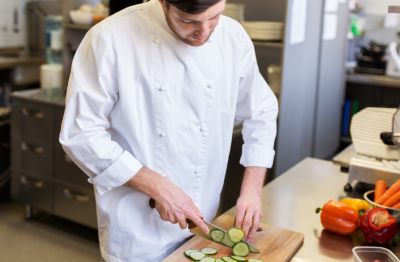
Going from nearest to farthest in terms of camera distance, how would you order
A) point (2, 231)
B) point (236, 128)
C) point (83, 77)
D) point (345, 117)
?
point (83, 77) → point (236, 128) → point (2, 231) → point (345, 117)

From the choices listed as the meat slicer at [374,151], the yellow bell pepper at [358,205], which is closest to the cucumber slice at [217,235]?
the yellow bell pepper at [358,205]

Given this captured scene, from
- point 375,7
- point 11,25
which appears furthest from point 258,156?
point 11,25

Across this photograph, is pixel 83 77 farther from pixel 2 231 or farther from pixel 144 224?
pixel 2 231

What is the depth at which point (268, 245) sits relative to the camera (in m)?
1.19

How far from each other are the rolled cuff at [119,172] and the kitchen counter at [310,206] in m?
0.44

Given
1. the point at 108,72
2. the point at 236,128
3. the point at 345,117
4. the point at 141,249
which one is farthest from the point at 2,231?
the point at 345,117

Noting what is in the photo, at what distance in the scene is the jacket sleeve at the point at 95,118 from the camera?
42.0 inches

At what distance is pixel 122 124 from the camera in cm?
115

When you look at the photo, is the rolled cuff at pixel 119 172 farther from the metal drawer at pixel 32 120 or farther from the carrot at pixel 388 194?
the metal drawer at pixel 32 120

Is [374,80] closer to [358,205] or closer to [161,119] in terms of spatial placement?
[358,205]

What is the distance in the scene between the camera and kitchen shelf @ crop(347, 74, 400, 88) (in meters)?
3.67

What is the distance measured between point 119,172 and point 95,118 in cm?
15

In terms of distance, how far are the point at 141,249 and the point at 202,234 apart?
18 cm

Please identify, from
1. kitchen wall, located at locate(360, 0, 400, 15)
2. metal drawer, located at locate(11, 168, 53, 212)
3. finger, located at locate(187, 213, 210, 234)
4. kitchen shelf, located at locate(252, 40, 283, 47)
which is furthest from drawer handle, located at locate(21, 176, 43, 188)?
kitchen wall, located at locate(360, 0, 400, 15)
